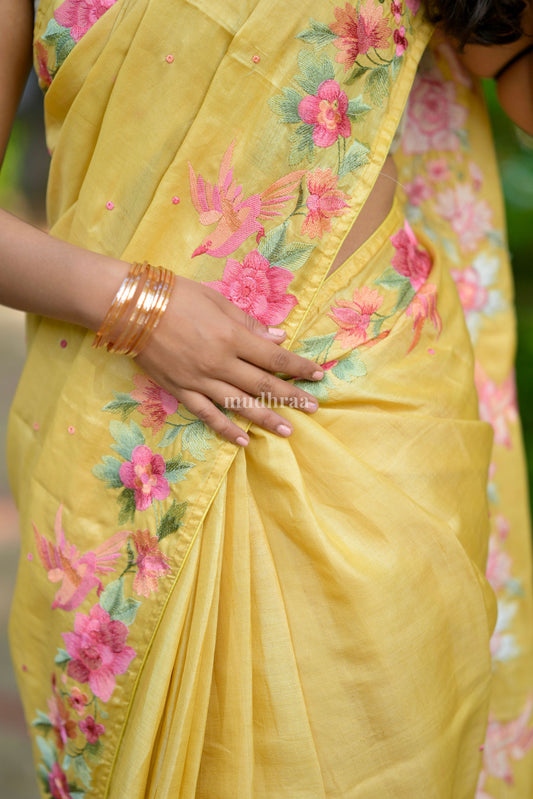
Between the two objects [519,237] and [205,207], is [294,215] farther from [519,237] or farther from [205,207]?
[519,237]

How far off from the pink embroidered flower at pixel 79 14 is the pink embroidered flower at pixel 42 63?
32mm

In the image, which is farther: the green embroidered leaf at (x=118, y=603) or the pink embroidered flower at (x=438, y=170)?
the pink embroidered flower at (x=438, y=170)

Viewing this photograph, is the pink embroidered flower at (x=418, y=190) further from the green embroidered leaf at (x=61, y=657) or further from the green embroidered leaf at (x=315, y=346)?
the green embroidered leaf at (x=61, y=657)

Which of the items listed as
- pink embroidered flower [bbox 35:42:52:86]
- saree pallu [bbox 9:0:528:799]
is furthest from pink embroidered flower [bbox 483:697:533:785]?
pink embroidered flower [bbox 35:42:52:86]

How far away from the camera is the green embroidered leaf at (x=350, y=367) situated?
2.20ft

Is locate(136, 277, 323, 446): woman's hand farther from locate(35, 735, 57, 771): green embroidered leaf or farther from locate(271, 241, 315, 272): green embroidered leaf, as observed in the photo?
locate(35, 735, 57, 771): green embroidered leaf

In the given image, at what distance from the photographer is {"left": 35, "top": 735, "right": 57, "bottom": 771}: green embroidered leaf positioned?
725mm

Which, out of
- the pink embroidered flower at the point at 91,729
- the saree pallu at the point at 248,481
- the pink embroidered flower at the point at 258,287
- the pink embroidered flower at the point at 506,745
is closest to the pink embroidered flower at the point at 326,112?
the saree pallu at the point at 248,481

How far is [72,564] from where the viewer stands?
67 cm

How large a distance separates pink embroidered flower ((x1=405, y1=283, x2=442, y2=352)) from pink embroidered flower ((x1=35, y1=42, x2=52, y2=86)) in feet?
1.34

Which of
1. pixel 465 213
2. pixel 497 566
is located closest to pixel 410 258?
pixel 465 213

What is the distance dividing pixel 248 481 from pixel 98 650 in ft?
0.68

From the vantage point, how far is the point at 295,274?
0.65m

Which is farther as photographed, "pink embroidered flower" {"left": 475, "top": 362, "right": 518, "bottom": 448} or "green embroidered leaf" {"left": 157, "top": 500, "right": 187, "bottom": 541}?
"pink embroidered flower" {"left": 475, "top": 362, "right": 518, "bottom": 448}
